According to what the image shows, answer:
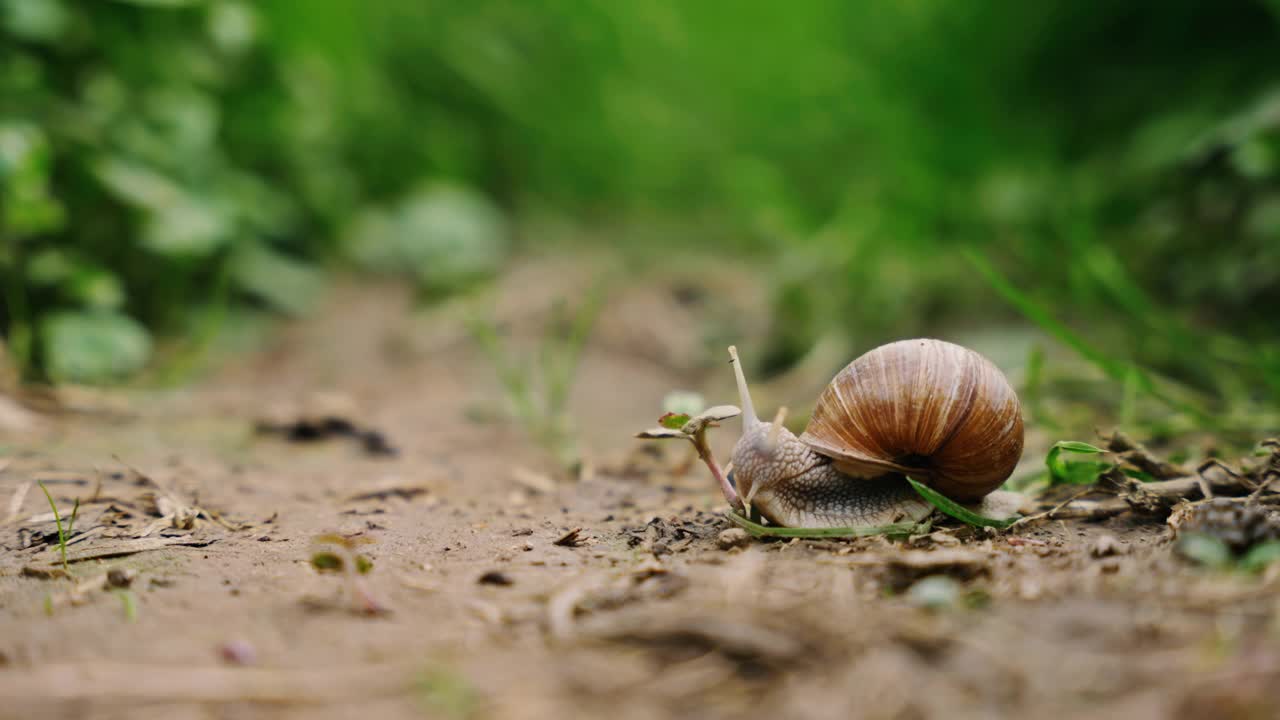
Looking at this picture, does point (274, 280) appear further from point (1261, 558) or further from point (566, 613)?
point (1261, 558)

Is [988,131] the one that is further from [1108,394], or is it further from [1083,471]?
[1083,471]

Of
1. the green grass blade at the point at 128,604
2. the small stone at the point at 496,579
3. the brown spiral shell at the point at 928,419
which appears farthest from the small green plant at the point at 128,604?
the brown spiral shell at the point at 928,419

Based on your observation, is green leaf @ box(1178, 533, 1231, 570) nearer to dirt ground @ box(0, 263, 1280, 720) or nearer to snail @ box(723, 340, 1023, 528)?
dirt ground @ box(0, 263, 1280, 720)

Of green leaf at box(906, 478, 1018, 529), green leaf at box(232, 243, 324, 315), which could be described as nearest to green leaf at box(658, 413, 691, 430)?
green leaf at box(906, 478, 1018, 529)

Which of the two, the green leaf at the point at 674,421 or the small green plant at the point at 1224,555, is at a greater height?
the green leaf at the point at 674,421

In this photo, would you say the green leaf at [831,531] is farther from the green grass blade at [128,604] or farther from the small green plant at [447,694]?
the green grass blade at [128,604]
